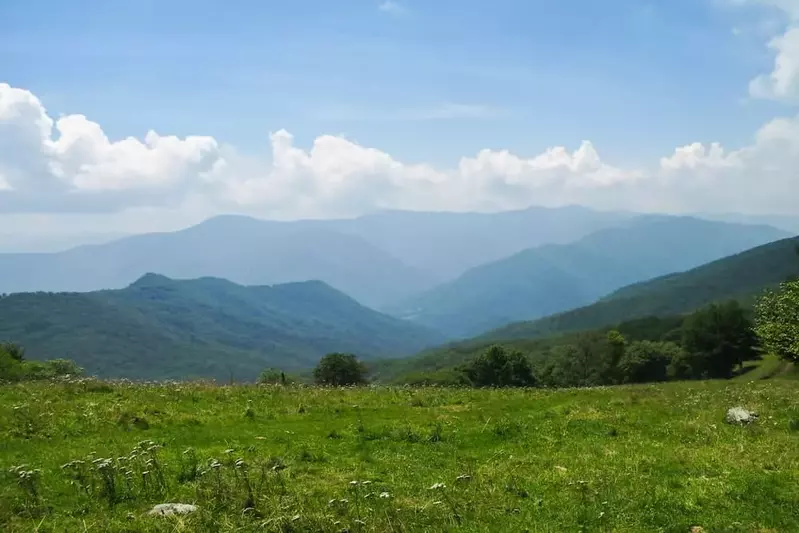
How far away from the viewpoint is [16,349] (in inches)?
3159

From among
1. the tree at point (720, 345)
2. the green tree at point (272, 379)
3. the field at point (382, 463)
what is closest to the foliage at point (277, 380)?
the green tree at point (272, 379)

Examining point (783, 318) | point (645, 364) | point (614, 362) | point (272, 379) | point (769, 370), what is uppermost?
point (783, 318)

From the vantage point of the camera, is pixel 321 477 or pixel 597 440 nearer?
pixel 321 477

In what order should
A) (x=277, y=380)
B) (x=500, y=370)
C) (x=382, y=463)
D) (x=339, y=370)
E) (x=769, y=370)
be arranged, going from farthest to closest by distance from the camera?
1. (x=500, y=370)
2. (x=339, y=370)
3. (x=769, y=370)
4. (x=277, y=380)
5. (x=382, y=463)

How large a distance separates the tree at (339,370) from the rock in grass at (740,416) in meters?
72.8

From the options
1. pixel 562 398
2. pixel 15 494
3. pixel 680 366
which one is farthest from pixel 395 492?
pixel 680 366

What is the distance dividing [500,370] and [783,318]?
55259mm

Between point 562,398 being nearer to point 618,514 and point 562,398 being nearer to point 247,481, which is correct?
point 618,514

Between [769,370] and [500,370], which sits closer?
[769,370]

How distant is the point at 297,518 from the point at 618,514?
647 centimetres

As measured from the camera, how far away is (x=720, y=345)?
10131 cm

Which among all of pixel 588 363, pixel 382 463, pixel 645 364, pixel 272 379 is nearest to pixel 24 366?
pixel 272 379

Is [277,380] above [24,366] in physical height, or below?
below

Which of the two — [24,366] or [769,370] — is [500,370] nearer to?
[769,370]
